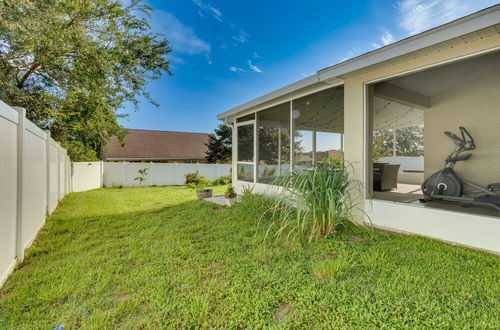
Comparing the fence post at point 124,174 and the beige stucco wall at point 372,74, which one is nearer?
the beige stucco wall at point 372,74

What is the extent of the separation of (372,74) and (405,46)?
735mm

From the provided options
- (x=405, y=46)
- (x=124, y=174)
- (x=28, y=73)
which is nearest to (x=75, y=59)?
(x=28, y=73)

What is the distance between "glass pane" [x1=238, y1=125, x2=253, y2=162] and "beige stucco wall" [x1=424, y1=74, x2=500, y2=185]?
4379 millimetres

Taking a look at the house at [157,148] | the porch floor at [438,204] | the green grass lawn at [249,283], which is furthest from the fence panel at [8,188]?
the house at [157,148]

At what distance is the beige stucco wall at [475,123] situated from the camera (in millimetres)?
4027

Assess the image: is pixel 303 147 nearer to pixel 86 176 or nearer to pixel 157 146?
pixel 86 176

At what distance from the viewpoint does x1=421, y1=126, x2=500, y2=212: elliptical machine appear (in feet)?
11.3

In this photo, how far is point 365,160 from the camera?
3646 millimetres

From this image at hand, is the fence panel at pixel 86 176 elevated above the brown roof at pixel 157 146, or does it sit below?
below

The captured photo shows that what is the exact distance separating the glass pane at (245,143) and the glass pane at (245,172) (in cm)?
19

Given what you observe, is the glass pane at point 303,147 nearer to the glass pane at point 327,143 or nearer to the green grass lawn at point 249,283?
the glass pane at point 327,143

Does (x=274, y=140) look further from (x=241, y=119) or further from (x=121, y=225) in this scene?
(x=121, y=225)

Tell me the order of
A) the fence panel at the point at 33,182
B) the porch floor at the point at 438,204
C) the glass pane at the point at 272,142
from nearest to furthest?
1. the fence panel at the point at 33,182
2. the porch floor at the point at 438,204
3. the glass pane at the point at 272,142

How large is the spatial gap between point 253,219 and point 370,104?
9.59 feet
